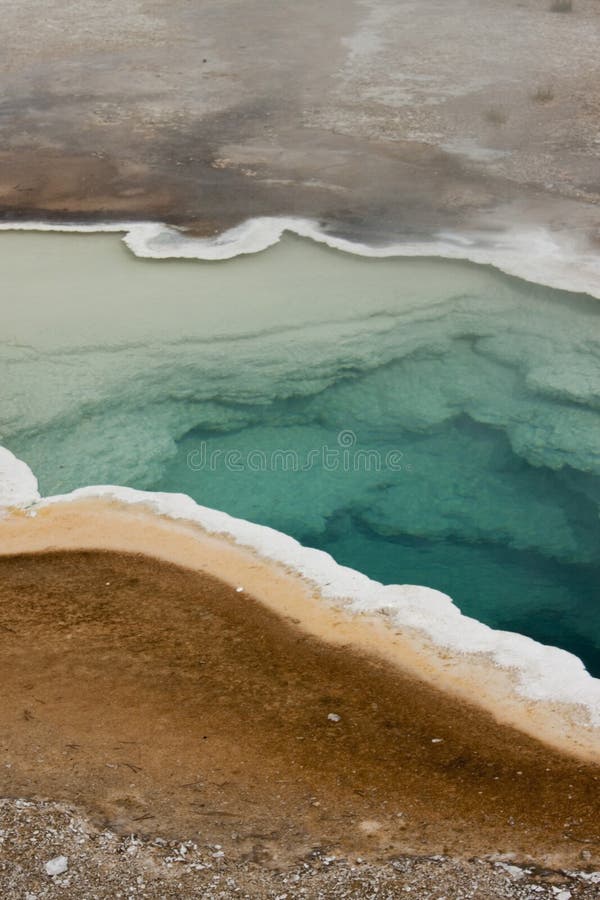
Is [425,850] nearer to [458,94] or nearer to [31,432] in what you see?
[31,432]

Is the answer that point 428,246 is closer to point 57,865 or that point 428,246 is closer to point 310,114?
point 310,114

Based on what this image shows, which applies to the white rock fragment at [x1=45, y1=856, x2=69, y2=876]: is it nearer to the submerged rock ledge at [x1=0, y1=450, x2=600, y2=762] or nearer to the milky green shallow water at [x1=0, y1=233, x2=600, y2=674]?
the submerged rock ledge at [x1=0, y1=450, x2=600, y2=762]

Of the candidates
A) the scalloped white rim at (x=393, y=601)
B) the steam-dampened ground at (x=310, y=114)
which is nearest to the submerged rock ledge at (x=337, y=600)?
the scalloped white rim at (x=393, y=601)

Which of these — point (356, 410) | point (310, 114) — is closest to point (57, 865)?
point (356, 410)

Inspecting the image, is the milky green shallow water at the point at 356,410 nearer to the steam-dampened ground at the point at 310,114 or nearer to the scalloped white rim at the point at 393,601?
the scalloped white rim at the point at 393,601

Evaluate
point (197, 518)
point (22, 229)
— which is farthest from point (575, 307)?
point (22, 229)
